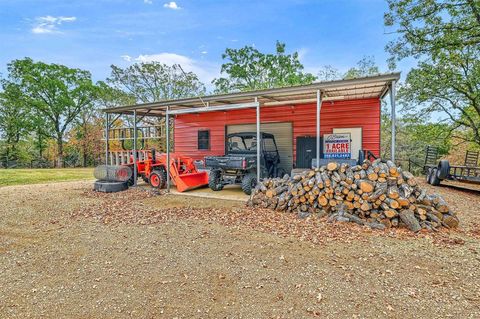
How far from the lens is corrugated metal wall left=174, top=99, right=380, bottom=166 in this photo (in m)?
8.95

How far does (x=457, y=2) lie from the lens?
1033 centimetres

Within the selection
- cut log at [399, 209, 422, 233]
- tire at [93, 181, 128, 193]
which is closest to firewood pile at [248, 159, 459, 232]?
cut log at [399, 209, 422, 233]

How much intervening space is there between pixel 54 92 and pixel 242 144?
24.5 metres

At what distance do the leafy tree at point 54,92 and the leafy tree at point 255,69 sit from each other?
500 inches

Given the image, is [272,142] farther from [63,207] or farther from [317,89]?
[63,207]

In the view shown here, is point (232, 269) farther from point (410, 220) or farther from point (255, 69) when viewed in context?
point (255, 69)

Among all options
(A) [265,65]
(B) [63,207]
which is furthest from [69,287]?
(A) [265,65]

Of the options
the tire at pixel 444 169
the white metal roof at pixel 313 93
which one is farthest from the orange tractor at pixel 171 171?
the tire at pixel 444 169

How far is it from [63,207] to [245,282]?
5.78 meters

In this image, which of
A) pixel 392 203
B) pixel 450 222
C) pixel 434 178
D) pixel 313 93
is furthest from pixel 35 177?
pixel 434 178

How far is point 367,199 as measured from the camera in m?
5.08

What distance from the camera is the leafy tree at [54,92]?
24.6m

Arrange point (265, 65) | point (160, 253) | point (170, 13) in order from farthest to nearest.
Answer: point (265, 65) → point (170, 13) → point (160, 253)

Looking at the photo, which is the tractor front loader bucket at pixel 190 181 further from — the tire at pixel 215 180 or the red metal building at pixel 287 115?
the red metal building at pixel 287 115
